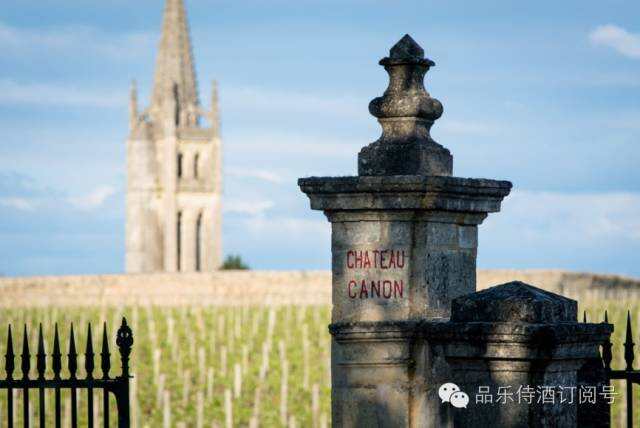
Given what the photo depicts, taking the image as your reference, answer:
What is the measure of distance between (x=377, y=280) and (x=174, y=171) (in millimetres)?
94405

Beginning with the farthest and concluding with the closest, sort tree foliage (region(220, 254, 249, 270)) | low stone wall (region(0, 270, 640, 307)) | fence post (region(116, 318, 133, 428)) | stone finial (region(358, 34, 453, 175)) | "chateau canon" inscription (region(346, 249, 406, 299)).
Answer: tree foliage (region(220, 254, 249, 270))
low stone wall (region(0, 270, 640, 307))
stone finial (region(358, 34, 453, 175))
"chateau canon" inscription (region(346, 249, 406, 299))
fence post (region(116, 318, 133, 428))

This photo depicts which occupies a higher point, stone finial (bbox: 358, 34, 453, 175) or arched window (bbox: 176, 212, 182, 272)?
arched window (bbox: 176, 212, 182, 272)

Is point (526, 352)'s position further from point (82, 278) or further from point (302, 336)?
point (82, 278)

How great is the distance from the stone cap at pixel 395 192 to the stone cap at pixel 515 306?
0.77 meters

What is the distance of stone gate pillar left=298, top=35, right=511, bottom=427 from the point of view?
7.22 meters

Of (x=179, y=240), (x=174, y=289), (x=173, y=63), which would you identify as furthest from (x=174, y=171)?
(x=174, y=289)

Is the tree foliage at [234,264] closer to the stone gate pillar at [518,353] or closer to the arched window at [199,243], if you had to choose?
the arched window at [199,243]

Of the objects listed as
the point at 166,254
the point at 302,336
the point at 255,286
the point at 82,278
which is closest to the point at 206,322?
the point at 302,336

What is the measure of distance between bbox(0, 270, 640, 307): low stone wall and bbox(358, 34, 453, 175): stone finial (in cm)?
3919

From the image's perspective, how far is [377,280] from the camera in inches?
287

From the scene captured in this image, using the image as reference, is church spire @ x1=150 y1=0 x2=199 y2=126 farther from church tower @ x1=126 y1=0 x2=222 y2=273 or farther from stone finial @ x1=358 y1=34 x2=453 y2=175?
stone finial @ x1=358 y1=34 x2=453 y2=175

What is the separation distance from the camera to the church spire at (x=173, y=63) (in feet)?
328

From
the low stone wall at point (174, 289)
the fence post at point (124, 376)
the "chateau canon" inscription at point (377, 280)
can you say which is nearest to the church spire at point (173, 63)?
the low stone wall at point (174, 289)

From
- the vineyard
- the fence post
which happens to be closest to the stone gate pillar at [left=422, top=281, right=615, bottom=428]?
the fence post
